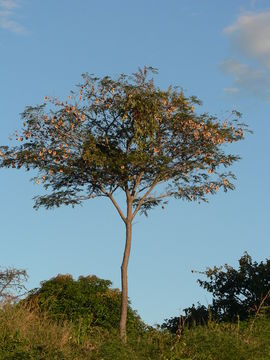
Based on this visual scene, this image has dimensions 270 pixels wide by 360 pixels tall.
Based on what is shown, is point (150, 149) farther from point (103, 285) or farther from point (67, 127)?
point (103, 285)

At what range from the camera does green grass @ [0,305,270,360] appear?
14461 mm

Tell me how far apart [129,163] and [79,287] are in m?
5.67

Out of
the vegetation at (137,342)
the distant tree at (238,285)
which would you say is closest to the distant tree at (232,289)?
the distant tree at (238,285)

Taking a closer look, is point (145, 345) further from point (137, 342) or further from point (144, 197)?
point (144, 197)

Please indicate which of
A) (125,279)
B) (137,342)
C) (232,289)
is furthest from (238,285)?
(137,342)

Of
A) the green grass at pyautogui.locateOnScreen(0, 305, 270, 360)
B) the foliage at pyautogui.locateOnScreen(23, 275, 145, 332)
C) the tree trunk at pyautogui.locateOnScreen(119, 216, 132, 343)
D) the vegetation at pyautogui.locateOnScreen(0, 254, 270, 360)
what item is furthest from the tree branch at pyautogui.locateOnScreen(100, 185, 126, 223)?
the green grass at pyautogui.locateOnScreen(0, 305, 270, 360)

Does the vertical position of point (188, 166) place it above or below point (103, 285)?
above

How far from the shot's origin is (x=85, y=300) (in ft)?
89.2

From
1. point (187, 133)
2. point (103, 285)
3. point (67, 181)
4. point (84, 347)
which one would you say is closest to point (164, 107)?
point (187, 133)

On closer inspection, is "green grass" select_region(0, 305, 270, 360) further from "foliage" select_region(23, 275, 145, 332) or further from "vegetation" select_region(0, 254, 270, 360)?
"foliage" select_region(23, 275, 145, 332)

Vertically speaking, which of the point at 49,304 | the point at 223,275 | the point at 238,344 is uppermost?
the point at 223,275

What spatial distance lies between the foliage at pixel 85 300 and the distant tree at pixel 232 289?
11.6ft

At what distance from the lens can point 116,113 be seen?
1105 inches

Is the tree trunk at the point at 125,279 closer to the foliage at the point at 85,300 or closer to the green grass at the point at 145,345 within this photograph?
the foliage at the point at 85,300
